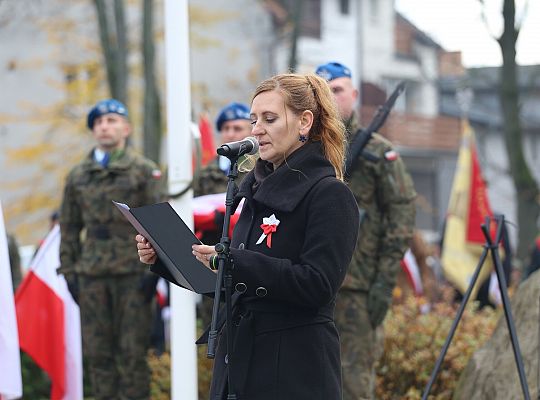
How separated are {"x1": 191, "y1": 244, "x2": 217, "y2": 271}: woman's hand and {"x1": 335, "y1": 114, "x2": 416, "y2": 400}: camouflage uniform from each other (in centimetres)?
286

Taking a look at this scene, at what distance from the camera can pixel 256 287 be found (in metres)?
4.14

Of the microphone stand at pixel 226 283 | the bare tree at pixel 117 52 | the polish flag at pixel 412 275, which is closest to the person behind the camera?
the microphone stand at pixel 226 283

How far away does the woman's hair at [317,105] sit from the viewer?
172 inches

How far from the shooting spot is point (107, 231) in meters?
8.41

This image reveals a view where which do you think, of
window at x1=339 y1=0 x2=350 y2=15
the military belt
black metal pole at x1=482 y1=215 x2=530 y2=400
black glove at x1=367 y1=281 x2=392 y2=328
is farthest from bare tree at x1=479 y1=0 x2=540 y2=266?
window at x1=339 y1=0 x2=350 y2=15

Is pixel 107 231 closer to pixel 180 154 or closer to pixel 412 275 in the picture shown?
pixel 180 154

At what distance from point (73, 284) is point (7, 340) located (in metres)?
1.67

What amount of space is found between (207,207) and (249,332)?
3836 millimetres

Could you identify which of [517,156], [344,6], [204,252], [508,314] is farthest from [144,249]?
[344,6]

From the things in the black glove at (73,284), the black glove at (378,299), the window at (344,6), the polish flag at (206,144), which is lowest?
the black glove at (73,284)

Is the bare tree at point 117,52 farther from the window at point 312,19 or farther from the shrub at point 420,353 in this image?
the window at point 312,19

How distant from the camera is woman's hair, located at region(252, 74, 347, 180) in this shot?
14.4 feet

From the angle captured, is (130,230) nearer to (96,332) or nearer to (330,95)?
(96,332)

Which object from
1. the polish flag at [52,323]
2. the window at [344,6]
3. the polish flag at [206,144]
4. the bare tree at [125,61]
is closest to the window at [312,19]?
the window at [344,6]
